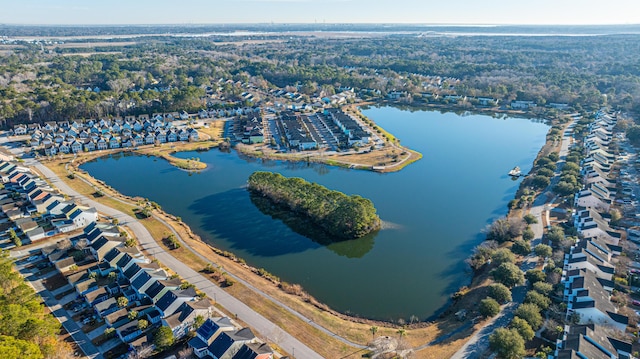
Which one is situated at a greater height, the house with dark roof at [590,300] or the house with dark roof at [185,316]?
the house with dark roof at [590,300]

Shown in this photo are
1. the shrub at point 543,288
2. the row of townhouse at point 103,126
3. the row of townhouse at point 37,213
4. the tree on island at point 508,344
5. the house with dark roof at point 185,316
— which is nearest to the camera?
the tree on island at point 508,344

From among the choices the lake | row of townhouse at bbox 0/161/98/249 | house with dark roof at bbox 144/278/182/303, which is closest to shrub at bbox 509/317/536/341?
the lake

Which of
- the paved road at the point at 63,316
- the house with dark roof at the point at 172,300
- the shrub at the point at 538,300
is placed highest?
the shrub at the point at 538,300

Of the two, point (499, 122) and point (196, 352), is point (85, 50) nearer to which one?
point (499, 122)

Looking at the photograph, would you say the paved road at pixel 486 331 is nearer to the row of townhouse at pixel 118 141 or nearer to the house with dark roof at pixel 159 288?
the house with dark roof at pixel 159 288

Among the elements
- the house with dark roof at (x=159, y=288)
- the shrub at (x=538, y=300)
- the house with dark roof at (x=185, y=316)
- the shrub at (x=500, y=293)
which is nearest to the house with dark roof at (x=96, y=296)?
the house with dark roof at (x=159, y=288)

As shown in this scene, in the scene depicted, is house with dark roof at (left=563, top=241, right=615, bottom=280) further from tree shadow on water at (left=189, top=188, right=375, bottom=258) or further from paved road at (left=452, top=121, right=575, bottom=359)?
tree shadow on water at (left=189, top=188, right=375, bottom=258)
